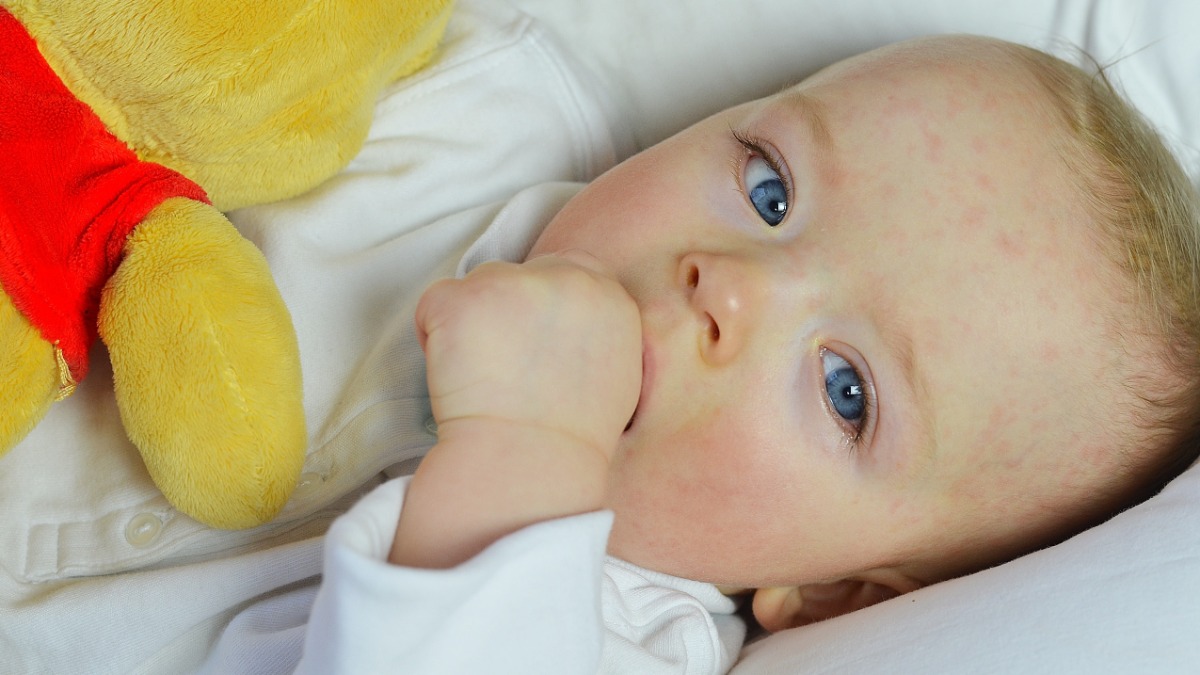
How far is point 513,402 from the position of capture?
2.68ft

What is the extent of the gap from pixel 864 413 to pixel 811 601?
28 cm

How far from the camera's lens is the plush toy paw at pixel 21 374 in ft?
2.66

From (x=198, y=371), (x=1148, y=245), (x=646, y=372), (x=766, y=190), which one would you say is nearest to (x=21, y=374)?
(x=198, y=371)

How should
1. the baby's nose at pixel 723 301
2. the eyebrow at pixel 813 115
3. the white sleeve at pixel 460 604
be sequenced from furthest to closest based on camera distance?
the eyebrow at pixel 813 115 < the baby's nose at pixel 723 301 < the white sleeve at pixel 460 604

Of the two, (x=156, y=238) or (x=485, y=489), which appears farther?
(x=156, y=238)

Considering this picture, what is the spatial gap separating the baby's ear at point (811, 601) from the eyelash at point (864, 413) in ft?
0.73

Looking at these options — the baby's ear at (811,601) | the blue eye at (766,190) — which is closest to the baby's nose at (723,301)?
the blue eye at (766,190)

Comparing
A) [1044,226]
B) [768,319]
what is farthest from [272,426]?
[1044,226]

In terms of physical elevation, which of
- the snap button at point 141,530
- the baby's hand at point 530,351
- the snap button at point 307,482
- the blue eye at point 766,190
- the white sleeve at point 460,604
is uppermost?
the blue eye at point 766,190

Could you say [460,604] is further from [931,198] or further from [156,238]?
[931,198]

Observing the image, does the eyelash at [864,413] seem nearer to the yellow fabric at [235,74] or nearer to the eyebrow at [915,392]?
the eyebrow at [915,392]

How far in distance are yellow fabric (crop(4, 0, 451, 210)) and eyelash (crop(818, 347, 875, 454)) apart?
0.59m

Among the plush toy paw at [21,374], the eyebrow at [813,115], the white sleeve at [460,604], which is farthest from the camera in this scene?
the eyebrow at [813,115]

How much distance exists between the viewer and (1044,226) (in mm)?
984
